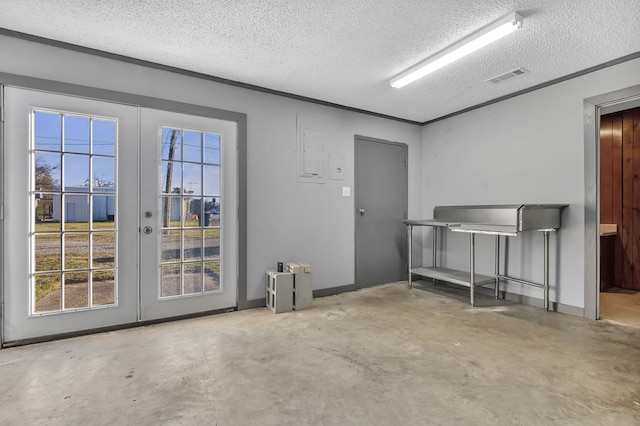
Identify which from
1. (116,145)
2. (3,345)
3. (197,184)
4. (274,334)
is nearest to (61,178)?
(116,145)

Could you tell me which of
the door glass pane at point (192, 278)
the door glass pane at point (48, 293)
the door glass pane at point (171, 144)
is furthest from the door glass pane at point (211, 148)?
the door glass pane at point (48, 293)

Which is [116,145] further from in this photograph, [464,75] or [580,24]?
[580,24]

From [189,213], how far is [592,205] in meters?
4.36

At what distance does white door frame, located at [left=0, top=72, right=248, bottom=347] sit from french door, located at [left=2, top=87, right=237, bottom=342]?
5cm

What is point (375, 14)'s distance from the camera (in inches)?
95.0

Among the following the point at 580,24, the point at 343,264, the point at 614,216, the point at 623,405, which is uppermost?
the point at 580,24

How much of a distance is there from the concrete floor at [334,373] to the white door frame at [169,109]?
0.57 metres

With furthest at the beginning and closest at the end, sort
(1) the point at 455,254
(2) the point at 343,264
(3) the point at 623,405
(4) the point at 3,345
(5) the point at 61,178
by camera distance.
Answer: (1) the point at 455,254 < (2) the point at 343,264 < (5) the point at 61,178 < (4) the point at 3,345 < (3) the point at 623,405

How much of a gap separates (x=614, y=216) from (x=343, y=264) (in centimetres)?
420

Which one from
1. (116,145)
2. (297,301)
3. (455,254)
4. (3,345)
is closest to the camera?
(3,345)

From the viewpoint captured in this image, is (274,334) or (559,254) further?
(559,254)

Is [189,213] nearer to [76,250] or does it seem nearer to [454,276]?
[76,250]

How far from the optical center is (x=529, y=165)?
3.89 meters

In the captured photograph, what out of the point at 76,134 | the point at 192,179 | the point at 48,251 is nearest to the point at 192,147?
the point at 192,179
